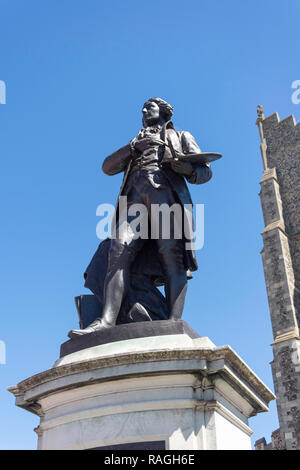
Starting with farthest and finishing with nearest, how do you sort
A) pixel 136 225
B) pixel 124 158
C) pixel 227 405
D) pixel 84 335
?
1. pixel 124 158
2. pixel 136 225
3. pixel 84 335
4. pixel 227 405

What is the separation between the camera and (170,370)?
3188 mm

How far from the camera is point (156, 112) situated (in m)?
4.92

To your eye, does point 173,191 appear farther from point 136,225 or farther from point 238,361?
point 238,361

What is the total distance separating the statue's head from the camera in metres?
4.90

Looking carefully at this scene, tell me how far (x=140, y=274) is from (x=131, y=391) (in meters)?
1.30

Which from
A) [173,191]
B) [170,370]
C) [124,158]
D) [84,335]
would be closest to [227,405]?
[170,370]

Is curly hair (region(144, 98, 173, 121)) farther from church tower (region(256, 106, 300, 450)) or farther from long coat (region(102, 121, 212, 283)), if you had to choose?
church tower (region(256, 106, 300, 450))

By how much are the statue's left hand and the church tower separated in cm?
1909

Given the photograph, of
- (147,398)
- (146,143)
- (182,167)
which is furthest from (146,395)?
(146,143)

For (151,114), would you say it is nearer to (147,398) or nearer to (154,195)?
(154,195)

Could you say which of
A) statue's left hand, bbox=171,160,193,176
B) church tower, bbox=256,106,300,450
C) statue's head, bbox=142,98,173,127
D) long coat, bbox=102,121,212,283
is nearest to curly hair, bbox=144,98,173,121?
statue's head, bbox=142,98,173,127

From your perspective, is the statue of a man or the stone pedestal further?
the statue of a man

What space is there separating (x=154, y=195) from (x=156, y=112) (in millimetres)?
990

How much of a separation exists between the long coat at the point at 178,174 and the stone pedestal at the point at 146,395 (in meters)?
0.87
